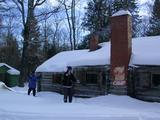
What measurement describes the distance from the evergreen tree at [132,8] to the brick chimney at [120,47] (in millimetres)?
30806

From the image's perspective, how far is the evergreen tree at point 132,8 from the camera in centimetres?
5381

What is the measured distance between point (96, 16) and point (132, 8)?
4.89 m

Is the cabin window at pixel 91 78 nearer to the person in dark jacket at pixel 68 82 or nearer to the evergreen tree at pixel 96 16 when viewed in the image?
the person in dark jacket at pixel 68 82

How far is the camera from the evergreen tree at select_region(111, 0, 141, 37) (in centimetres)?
5381

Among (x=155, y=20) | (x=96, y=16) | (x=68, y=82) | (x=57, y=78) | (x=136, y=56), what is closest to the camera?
(x=68, y=82)

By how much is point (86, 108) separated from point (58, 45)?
60332mm

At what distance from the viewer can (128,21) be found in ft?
73.9

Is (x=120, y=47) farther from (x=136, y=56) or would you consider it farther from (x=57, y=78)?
(x=57, y=78)

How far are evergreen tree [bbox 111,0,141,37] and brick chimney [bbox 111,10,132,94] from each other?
A: 3081cm

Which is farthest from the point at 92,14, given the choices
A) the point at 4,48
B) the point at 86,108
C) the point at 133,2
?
the point at 86,108

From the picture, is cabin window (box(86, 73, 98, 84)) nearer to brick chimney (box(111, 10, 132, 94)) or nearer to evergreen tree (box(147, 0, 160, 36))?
brick chimney (box(111, 10, 132, 94))

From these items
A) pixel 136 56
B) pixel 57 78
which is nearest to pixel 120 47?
pixel 136 56

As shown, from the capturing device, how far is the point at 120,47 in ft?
73.5

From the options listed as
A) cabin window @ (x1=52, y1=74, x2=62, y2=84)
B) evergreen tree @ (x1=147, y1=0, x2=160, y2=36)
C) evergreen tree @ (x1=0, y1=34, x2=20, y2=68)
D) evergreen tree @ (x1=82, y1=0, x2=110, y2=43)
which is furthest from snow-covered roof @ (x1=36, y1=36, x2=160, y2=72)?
evergreen tree @ (x1=0, y1=34, x2=20, y2=68)
